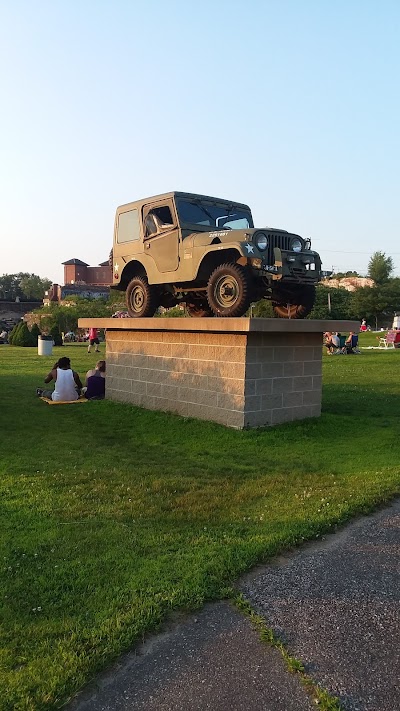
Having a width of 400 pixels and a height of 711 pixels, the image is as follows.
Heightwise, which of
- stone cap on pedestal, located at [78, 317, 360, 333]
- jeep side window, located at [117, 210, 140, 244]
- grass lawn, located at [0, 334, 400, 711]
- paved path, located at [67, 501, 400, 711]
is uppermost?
jeep side window, located at [117, 210, 140, 244]

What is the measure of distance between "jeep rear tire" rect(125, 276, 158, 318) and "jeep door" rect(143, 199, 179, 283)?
329 mm

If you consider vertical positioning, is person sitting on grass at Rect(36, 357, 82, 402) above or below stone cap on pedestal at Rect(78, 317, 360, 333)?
below

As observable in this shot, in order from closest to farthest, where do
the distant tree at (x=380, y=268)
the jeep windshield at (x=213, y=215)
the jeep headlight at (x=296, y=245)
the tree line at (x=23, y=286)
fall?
the jeep headlight at (x=296, y=245) → the jeep windshield at (x=213, y=215) → the distant tree at (x=380, y=268) → the tree line at (x=23, y=286)

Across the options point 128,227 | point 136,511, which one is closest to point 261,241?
point 128,227

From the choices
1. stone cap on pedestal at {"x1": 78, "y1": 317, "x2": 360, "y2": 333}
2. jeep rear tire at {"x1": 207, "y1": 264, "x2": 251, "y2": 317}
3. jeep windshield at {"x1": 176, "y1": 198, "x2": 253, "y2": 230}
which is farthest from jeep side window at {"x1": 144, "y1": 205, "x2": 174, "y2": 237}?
jeep rear tire at {"x1": 207, "y1": 264, "x2": 251, "y2": 317}

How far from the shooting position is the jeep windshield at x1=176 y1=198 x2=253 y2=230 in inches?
398

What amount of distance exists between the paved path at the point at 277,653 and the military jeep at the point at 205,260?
210 inches

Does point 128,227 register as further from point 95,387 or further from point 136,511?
point 136,511

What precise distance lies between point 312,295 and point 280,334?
3.25ft

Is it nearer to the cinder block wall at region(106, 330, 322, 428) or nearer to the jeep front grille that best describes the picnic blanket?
the cinder block wall at region(106, 330, 322, 428)

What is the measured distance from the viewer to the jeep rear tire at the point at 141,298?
10875 millimetres

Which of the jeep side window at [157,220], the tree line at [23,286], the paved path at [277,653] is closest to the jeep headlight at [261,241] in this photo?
the jeep side window at [157,220]

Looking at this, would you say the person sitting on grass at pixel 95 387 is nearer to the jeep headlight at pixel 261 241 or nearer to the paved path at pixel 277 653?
the jeep headlight at pixel 261 241

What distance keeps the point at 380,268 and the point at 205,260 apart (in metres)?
84.1
